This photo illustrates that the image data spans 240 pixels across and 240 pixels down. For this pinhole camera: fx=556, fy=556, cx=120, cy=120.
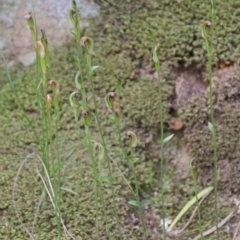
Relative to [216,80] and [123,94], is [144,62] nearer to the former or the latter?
[123,94]

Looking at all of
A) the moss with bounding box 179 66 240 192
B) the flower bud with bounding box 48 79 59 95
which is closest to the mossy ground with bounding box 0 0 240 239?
the moss with bounding box 179 66 240 192

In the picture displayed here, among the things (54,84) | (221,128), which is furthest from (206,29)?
(221,128)

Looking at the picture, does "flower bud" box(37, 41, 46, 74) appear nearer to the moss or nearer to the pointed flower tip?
the pointed flower tip

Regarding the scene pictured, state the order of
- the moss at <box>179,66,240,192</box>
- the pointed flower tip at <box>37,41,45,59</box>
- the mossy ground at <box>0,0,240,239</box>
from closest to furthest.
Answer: the pointed flower tip at <box>37,41,45,59</box>
the mossy ground at <box>0,0,240,239</box>
the moss at <box>179,66,240,192</box>

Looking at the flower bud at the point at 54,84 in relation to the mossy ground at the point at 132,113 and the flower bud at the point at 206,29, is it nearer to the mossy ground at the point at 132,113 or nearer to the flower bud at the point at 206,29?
Answer: the flower bud at the point at 206,29

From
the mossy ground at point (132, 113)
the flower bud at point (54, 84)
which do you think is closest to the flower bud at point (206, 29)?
the flower bud at point (54, 84)

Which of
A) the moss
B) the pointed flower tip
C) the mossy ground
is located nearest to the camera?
the pointed flower tip

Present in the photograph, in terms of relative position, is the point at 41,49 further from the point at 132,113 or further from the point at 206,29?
the point at 132,113

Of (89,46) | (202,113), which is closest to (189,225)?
(202,113)
